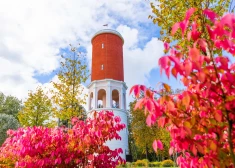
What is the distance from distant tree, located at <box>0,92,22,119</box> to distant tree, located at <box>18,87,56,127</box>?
1792cm

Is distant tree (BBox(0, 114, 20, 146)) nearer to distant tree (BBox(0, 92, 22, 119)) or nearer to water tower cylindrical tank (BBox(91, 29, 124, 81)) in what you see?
water tower cylindrical tank (BBox(91, 29, 124, 81))

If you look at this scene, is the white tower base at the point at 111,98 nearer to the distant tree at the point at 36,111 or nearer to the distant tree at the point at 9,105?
the distant tree at the point at 36,111

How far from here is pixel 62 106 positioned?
1583 centimetres

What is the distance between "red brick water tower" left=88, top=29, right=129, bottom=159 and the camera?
23053mm

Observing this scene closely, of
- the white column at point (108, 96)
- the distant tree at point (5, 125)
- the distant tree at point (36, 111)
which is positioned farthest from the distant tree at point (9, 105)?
the white column at point (108, 96)

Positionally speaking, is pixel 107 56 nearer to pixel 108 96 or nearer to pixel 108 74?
pixel 108 74

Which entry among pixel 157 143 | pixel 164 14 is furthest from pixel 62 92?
pixel 157 143

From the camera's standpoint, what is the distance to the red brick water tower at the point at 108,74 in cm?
2305

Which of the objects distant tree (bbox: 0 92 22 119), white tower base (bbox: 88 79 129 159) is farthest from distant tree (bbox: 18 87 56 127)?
distant tree (bbox: 0 92 22 119)

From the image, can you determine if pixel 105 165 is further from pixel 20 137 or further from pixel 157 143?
pixel 157 143

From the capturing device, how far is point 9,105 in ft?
125

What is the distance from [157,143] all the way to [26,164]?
3.76 meters

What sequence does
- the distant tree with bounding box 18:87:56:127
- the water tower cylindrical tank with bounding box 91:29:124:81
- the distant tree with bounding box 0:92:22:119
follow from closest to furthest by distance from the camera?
the distant tree with bounding box 18:87:56:127, the water tower cylindrical tank with bounding box 91:29:124:81, the distant tree with bounding box 0:92:22:119

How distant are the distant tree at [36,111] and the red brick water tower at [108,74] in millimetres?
4492
